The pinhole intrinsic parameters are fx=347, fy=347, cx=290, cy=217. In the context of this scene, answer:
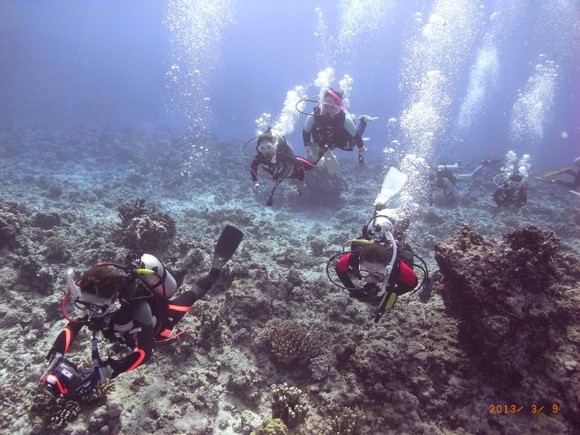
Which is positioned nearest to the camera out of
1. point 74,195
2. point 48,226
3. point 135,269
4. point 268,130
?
point 135,269

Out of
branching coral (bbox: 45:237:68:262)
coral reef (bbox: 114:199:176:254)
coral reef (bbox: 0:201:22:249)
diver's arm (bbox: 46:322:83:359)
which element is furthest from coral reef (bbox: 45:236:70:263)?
diver's arm (bbox: 46:322:83:359)

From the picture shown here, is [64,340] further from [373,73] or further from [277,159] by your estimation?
[373,73]

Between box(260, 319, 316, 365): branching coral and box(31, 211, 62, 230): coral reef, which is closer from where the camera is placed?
box(260, 319, 316, 365): branching coral

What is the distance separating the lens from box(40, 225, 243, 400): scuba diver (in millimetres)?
3674

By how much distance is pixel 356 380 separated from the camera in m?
5.24

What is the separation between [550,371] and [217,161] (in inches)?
819

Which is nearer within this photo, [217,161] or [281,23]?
[217,161]

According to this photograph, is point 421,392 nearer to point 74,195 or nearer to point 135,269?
point 135,269

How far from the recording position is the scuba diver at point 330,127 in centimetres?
772

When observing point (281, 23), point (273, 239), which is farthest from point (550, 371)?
point (281, 23)

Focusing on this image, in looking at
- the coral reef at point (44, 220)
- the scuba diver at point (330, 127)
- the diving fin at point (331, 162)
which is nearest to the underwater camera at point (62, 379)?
the scuba diver at point (330, 127)

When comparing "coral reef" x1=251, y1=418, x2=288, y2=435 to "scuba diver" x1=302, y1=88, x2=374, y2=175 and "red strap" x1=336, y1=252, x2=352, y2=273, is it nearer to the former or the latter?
"red strap" x1=336, y1=252, x2=352, y2=273

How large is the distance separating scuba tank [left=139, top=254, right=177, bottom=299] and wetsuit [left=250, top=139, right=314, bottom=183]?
333cm
